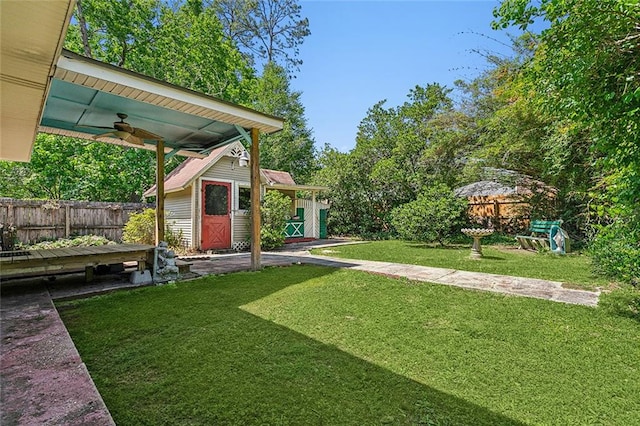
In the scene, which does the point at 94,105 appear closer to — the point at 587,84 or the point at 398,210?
the point at 587,84

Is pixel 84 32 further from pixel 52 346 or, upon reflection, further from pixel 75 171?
pixel 52 346

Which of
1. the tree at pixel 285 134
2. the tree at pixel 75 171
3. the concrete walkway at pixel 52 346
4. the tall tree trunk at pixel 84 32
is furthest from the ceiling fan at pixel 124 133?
the tree at pixel 285 134

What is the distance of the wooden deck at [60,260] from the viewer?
358cm

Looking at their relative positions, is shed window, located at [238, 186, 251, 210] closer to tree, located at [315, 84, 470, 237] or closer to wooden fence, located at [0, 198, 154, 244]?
wooden fence, located at [0, 198, 154, 244]

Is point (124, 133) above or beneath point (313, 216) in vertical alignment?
above

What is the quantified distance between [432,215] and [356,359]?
873 cm

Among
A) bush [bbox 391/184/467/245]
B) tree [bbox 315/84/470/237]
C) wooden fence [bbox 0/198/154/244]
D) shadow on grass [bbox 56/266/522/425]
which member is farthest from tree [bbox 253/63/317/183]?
shadow on grass [bbox 56/266/522/425]

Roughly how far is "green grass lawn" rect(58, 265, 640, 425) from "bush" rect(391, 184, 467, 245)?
654 centimetres

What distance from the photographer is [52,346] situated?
7.02ft

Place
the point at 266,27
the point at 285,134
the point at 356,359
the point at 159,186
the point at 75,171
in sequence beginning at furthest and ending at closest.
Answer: the point at 285,134, the point at 266,27, the point at 75,171, the point at 159,186, the point at 356,359

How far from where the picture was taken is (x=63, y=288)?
433 cm

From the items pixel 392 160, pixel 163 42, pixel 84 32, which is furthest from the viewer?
pixel 163 42

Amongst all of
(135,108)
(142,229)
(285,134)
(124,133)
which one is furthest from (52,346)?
(285,134)

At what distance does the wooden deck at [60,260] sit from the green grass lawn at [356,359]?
0.59 meters
